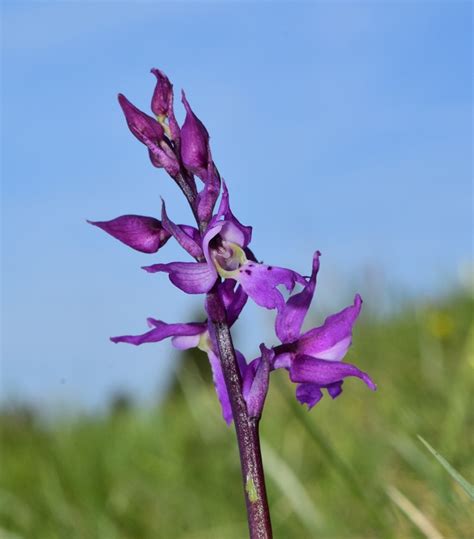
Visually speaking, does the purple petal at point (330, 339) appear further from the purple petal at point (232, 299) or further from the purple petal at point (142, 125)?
the purple petal at point (142, 125)

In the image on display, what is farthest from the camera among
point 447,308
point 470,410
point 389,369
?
point 447,308

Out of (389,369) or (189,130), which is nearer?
(189,130)

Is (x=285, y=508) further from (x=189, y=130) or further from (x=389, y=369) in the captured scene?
(x=189, y=130)

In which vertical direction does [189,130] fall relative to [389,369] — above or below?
above

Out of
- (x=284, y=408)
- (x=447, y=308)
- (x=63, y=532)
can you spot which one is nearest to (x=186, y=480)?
(x=63, y=532)

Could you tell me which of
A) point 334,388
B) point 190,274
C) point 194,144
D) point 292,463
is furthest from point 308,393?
point 292,463

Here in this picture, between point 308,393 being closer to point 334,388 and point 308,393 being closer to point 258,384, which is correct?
point 334,388
